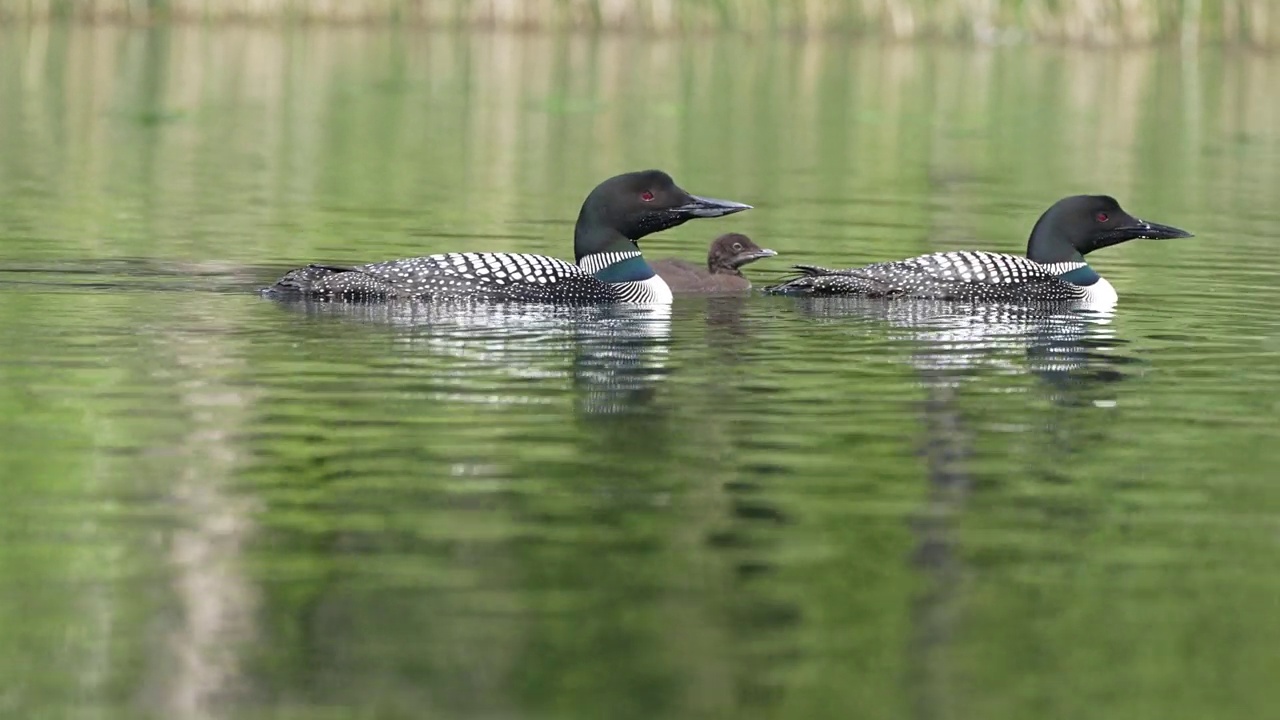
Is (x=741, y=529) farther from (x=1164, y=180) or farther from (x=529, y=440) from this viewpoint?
(x=1164, y=180)

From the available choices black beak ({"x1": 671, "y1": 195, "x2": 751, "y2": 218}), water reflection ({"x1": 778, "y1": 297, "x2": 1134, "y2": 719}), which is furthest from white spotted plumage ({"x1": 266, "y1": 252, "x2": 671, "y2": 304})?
water reflection ({"x1": 778, "y1": 297, "x2": 1134, "y2": 719})

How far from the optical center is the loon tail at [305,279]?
1274cm

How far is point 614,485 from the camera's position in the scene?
25.9 ft

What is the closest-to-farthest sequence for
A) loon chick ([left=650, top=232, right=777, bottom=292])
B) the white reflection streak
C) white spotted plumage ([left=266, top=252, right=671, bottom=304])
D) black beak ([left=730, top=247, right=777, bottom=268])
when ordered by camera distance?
the white reflection streak < white spotted plumage ([left=266, top=252, right=671, bottom=304]) < loon chick ([left=650, top=232, right=777, bottom=292]) < black beak ([left=730, top=247, right=777, bottom=268])

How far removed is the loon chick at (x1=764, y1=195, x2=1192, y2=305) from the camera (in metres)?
13.6

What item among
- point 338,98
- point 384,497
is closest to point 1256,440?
point 384,497

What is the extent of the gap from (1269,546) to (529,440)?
2.56 metres

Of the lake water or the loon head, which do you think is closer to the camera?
the lake water

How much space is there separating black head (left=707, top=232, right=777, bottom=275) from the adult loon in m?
1.20

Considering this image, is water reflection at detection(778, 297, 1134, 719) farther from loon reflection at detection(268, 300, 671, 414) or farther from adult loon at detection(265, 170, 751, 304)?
loon reflection at detection(268, 300, 671, 414)

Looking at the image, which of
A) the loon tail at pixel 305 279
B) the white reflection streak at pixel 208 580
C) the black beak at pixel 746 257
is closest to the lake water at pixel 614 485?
the white reflection streak at pixel 208 580

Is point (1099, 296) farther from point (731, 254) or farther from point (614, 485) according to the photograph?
point (614, 485)

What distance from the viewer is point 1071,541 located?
23.8 feet

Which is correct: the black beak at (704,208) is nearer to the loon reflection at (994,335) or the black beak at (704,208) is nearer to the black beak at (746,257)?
the loon reflection at (994,335)
